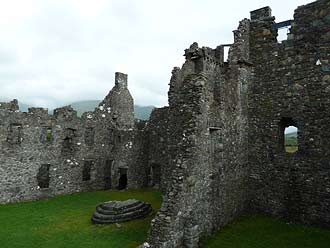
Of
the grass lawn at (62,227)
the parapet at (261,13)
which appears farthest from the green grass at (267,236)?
the parapet at (261,13)

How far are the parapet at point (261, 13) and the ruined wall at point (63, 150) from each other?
593 inches

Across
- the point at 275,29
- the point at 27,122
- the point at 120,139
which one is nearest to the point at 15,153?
the point at 27,122

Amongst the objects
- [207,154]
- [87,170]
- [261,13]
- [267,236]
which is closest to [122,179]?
[87,170]

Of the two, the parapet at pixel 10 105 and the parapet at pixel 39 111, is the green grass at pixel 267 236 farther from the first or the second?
the parapet at pixel 10 105

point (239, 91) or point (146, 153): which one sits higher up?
point (239, 91)

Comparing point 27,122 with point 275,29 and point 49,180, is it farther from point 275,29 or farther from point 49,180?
point 275,29

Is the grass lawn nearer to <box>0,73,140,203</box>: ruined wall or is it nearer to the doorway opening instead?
<box>0,73,140,203</box>: ruined wall

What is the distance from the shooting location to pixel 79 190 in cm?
2962

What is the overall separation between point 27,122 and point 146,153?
1002 cm

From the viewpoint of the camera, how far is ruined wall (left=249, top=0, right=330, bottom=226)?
1580cm

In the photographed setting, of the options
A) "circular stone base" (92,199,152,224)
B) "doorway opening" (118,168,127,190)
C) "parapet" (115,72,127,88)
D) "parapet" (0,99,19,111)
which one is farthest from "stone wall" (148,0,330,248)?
"parapet" (115,72,127,88)

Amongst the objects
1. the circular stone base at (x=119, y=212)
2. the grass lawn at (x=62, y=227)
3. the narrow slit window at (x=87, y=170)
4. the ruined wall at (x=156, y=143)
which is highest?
the ruined wall at (x=156, y=143)

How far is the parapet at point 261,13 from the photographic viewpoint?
1838 cm

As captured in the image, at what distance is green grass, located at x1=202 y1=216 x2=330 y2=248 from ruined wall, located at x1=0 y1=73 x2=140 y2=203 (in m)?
15.4
